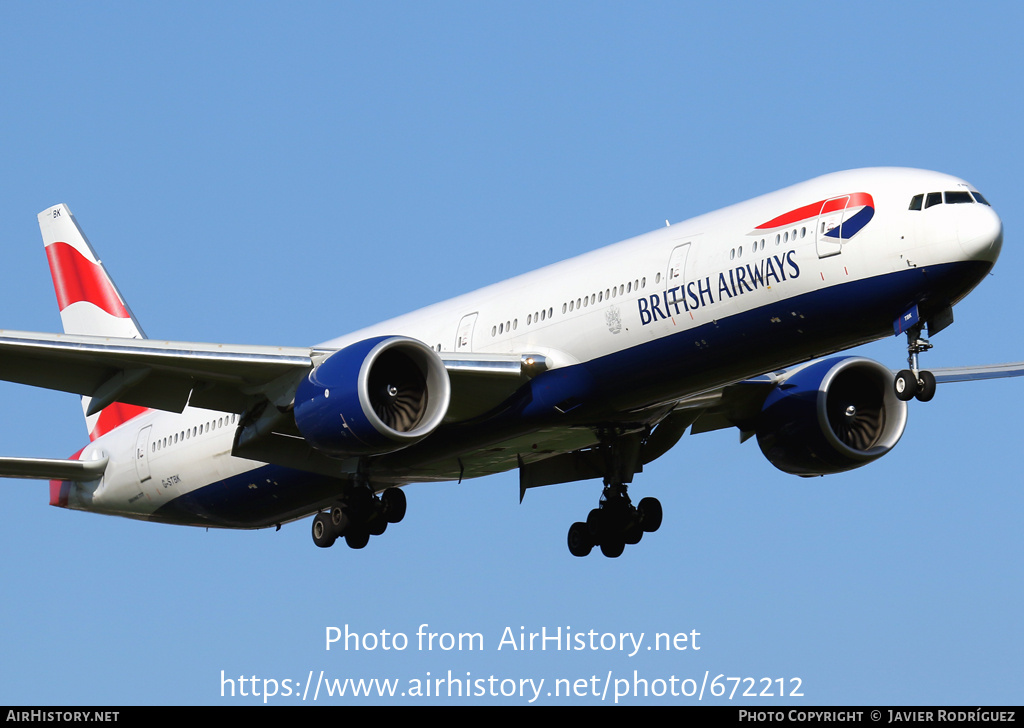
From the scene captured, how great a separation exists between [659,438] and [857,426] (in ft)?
14.0

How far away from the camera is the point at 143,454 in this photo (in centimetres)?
3612

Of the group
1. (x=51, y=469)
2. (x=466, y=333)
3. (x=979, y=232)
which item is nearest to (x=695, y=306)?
(x=979, y=232)

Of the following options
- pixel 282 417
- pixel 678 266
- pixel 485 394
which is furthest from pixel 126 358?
pixel 678 266

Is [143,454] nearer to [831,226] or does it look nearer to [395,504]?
[395,504]

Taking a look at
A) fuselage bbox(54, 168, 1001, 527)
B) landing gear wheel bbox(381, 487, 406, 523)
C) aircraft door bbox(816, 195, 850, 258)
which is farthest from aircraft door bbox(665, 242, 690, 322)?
landing gear wheel bbox(381, 487, 406, 523)

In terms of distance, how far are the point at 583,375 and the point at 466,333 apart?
3626 millimetres

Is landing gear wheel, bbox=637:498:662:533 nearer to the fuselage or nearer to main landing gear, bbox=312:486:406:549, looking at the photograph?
the fuselage

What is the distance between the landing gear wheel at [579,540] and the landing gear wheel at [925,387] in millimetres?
Answer: 9982

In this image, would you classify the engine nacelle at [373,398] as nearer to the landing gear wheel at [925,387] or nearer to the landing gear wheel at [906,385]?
the landing gear wheel at [906,385]

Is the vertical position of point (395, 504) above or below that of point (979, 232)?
below

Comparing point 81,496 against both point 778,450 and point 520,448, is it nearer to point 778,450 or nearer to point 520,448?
point 520,448

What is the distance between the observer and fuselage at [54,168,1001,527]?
24.6 m

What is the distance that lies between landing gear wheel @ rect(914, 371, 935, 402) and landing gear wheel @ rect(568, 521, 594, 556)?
32.7ft
